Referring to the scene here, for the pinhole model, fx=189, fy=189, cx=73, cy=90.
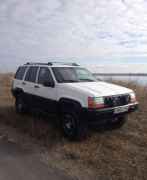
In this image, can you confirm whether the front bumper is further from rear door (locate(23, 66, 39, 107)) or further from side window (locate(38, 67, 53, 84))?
rear door (locate(23, 66, 39, 107))

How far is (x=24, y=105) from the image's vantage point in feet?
23.0

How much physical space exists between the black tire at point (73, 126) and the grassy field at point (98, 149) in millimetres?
203

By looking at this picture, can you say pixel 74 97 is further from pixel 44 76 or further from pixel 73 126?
pixel 44 76

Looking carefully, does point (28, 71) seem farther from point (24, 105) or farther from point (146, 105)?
point (146, 105)

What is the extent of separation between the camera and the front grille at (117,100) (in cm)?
455

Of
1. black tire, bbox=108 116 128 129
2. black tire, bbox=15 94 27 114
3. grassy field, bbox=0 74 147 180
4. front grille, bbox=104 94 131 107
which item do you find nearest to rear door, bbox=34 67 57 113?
grassy field, bbox=0 74 147 180

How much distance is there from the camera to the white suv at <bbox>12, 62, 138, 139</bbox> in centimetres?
444

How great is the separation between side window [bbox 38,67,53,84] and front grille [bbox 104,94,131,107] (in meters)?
1.83

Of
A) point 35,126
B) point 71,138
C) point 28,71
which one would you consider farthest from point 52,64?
point 71,138

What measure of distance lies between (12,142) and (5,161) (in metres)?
1.00

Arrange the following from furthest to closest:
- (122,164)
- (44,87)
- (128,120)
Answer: (128,120)
(44,87)
(122,164)

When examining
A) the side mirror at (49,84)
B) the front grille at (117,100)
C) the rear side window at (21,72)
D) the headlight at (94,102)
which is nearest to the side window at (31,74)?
the rear side window at (21,72)

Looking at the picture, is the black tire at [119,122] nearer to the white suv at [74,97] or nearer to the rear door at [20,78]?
the white suv at [74,97]

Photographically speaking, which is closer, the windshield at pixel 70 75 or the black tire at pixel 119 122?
the windshield at pixel 70 75
